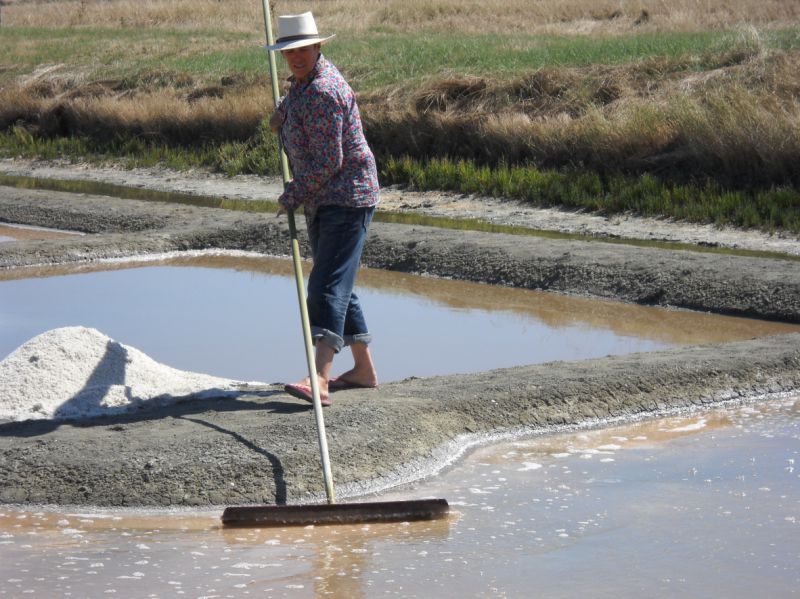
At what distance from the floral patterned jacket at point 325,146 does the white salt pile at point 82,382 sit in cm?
120

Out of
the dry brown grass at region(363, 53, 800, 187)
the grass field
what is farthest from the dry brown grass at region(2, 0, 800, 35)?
the dry brown grass at region(363, 53, 800, 187)

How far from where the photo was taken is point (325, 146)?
550cm

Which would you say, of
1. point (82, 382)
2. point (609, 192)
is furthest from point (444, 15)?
point (82, 382)

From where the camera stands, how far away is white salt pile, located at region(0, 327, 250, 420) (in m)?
6.07

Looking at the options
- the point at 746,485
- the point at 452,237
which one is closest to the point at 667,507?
the point at 746,485

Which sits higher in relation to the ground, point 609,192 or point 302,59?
point 302,59

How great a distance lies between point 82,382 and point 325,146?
5.46ft

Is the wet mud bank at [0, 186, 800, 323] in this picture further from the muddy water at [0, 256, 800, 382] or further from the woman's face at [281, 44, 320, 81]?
the woman's face at [281, 44, 320, 81]

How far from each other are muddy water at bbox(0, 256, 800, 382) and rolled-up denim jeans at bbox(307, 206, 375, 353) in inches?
62.0

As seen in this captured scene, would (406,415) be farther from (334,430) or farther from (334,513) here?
(334,513)

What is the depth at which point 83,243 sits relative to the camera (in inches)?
469

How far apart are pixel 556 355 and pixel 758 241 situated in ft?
15.2

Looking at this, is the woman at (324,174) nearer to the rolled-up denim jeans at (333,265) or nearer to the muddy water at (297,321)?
the rolled-up denim jeans at (333,265)

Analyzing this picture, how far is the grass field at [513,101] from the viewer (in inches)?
542
